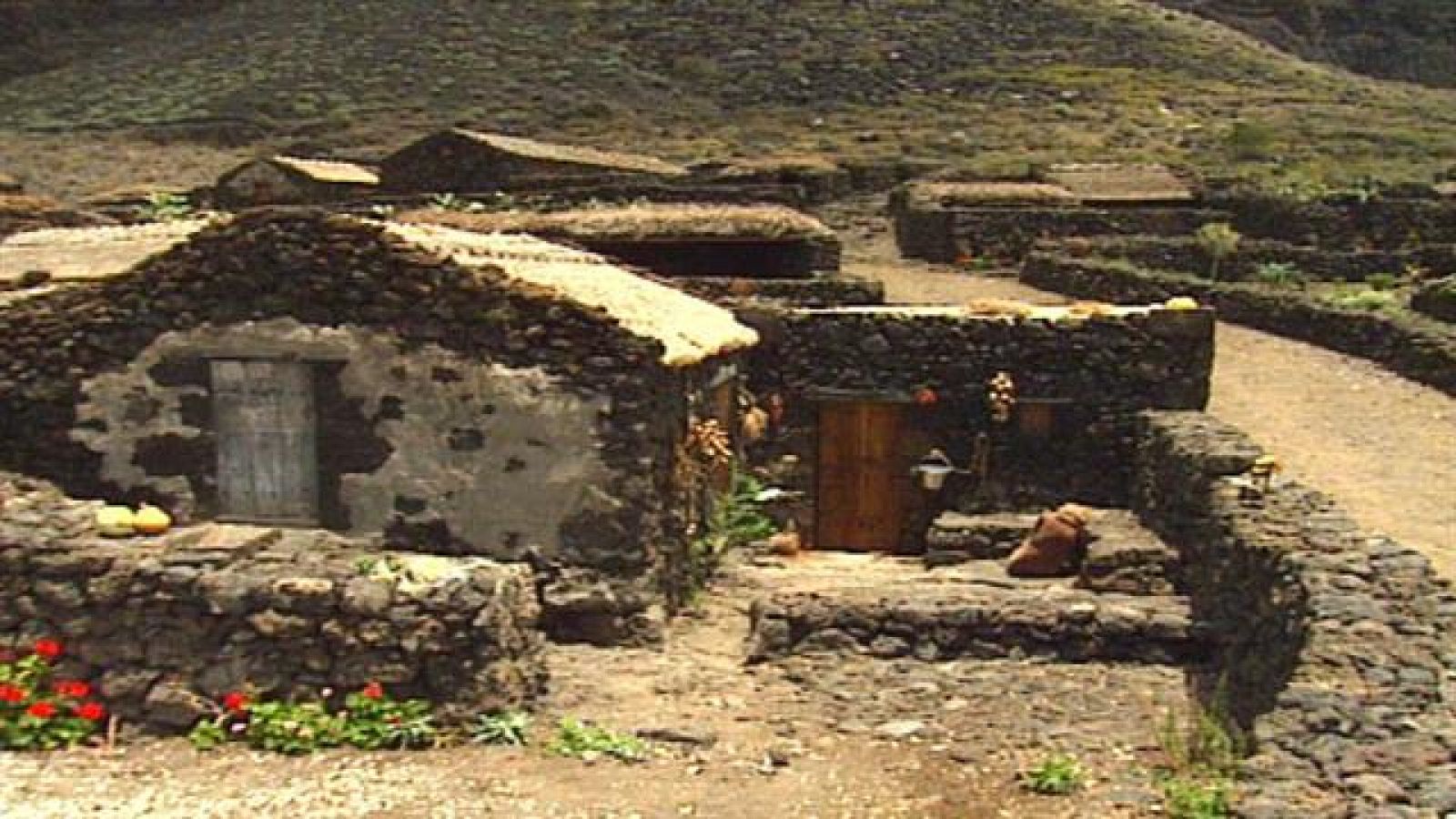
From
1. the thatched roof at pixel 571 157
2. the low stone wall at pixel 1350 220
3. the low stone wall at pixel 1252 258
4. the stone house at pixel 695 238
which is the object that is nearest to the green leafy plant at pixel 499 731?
the stone house at pixel 695 238

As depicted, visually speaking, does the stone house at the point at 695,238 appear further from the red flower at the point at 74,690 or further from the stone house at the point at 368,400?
the red flower at the point at 74,690

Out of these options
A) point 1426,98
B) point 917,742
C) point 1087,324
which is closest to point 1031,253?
point 1087,324

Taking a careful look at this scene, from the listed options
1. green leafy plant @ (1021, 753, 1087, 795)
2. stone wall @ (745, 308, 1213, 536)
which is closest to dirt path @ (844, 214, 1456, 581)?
stone wall @ (745, 308, 1213, 536)

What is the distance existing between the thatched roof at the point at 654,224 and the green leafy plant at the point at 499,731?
1201 centimetres

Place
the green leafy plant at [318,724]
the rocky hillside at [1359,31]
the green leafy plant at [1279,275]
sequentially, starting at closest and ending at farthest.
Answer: the green leafy plant at [318,724] < the green leafy plant at [1279,275] < the rocky hillside at [1359,31]

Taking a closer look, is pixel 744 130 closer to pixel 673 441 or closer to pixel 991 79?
pixel 991 79

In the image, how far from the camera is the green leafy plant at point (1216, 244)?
2973 cm

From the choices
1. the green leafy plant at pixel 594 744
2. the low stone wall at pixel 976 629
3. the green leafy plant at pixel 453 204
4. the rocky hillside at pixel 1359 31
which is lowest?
the low stone wall at pixel 976 629

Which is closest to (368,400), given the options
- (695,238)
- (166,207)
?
(695,238)

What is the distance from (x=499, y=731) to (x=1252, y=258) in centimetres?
2238

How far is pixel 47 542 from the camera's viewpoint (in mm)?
11531

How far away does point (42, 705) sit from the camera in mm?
10969

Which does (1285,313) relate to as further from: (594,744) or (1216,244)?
(594,744)

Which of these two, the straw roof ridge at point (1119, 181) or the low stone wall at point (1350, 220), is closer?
the low stone wall at point (1350, 220)
